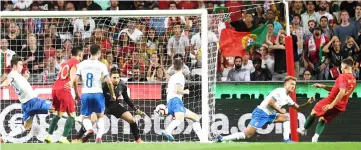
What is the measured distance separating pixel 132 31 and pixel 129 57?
52 cm

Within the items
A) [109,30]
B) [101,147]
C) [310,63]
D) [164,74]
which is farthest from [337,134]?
[101,147]

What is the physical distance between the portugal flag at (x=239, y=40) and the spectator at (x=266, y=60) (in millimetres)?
335

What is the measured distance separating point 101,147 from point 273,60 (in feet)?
21.8

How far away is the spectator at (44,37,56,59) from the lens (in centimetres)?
2089

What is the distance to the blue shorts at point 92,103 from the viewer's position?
59.4ft

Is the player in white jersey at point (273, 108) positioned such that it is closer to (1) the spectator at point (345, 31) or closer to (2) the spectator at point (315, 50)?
(2) the spectator at point (315, 50)

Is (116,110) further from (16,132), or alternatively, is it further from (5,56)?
(5,56)

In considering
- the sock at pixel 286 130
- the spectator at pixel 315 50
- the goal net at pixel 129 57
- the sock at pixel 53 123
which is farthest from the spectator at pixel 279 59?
the sock at pixel 53 123

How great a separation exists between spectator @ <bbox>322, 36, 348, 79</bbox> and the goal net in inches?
98.6

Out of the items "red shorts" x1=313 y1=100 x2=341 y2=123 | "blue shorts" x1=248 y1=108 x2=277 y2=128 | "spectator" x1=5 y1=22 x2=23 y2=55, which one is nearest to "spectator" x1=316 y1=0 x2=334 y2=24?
"red shorts" x1=313 y1=100 x2=341 y2=123

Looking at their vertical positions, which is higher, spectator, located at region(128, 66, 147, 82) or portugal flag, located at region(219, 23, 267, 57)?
portugal flag, located at region(219, 23, 267, 57)

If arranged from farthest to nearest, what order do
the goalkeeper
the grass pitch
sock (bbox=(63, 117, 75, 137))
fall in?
the goalkeeper
sock (bbox=(63, 117, 75, 137))
the grass pitch

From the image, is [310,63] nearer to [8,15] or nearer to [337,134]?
[337,134]

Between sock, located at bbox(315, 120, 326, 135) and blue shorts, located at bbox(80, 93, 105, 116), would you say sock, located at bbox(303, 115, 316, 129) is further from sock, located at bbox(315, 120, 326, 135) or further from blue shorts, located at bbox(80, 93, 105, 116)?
blue shorts, located at bbox(80, 93, 105, 116)
